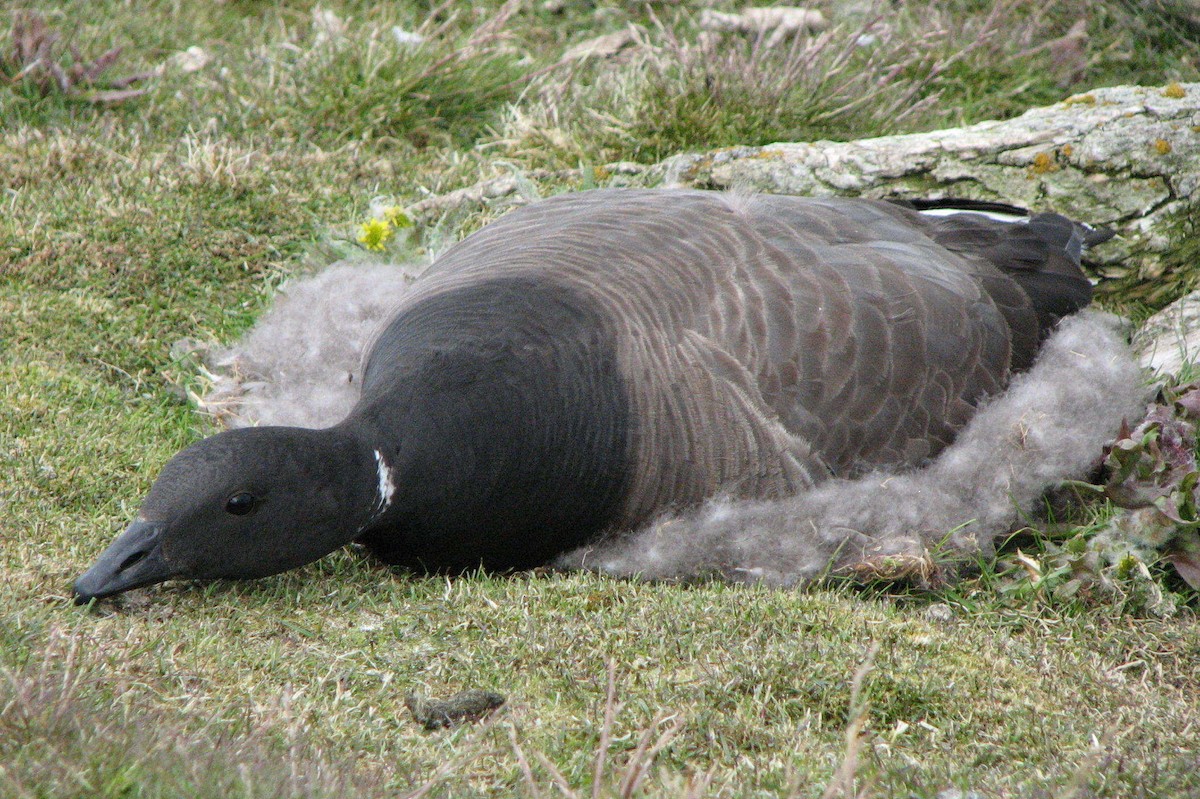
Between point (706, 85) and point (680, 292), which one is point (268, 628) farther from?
point (706, 85)

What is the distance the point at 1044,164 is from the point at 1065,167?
0.10m

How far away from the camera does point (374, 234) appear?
575 centimetres

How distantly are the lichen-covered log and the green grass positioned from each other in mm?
900

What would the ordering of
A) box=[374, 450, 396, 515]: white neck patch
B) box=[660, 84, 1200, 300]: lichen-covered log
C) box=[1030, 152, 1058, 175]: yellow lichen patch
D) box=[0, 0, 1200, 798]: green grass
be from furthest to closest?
box=[1030, 152, 1058, 175]: yellow lichen patch, box=[660, 84, 1200, 300]: lichen-covered log, box=[374, 450, 396, 515]: white neck patch, box=[0, 0, 1200, 798]: green grass

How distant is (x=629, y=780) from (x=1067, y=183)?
459 centimetres

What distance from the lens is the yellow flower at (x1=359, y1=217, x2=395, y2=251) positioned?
5750 mm

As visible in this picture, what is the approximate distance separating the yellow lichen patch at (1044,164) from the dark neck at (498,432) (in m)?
2.94

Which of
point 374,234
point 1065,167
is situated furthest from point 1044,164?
point 374,234

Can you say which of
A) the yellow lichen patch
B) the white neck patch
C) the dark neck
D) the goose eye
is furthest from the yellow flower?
the yellow lichen patch

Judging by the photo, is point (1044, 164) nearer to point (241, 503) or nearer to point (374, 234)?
point (374, 234)

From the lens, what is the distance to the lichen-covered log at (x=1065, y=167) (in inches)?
223

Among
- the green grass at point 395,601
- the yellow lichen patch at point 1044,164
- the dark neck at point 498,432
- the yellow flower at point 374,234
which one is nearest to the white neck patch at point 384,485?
the dark neck at point 498,432

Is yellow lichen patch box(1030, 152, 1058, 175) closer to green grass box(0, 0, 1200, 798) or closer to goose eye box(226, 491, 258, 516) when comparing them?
green grass box(0, 0, 1200, 798)

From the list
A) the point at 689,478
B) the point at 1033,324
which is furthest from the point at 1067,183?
the point at 689,478
